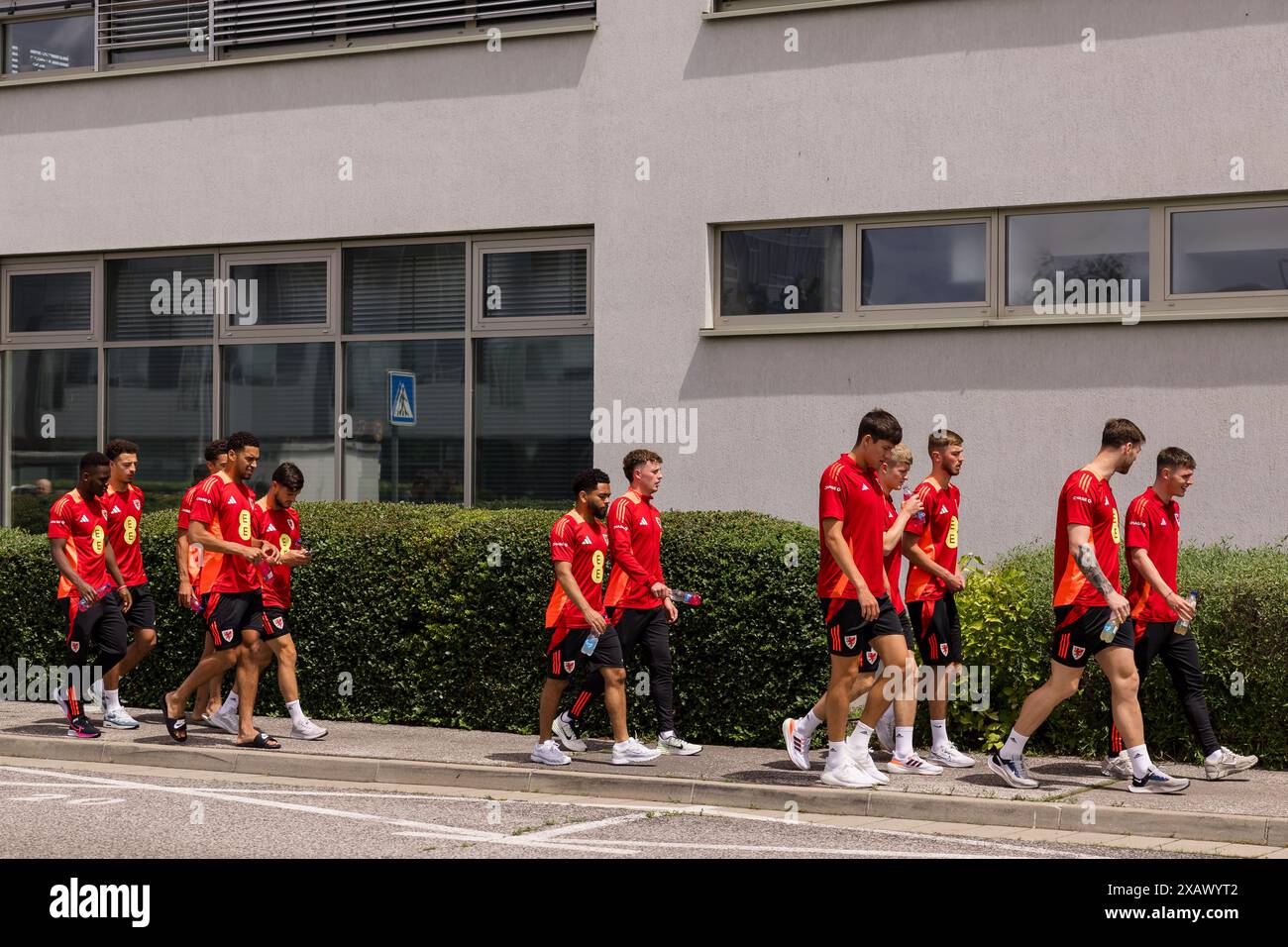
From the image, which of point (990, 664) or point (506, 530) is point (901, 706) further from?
point (506, 530)

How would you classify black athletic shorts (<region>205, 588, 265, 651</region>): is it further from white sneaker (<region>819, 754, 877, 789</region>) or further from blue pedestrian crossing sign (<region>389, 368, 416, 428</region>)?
blue pedestrian crossing sign (<region>389, 368, 416, 428</region>)

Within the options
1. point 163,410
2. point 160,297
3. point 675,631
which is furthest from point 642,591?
point 160,297

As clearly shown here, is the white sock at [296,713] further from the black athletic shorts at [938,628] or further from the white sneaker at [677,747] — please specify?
the black athletic shorts at [938,628]

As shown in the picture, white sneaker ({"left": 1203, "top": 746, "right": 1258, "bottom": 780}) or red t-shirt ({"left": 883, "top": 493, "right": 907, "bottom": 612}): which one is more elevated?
red t-shirt ({"left": 883, "top": 493, "right": 907, "bottom": 612})

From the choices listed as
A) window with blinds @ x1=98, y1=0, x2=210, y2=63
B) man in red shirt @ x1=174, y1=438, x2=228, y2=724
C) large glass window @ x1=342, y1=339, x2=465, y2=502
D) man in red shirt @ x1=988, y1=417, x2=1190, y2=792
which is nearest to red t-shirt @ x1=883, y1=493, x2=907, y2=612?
man in red shirt @ x1=988, y1=417, x2=1190, y2=792

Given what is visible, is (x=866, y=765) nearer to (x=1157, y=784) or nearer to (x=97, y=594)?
(x=1157, y=784)

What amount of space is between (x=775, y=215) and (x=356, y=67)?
4.25 metres

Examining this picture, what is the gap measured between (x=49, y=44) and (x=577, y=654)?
1020cm

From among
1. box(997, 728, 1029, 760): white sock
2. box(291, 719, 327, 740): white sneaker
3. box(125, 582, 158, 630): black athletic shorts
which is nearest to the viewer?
box(997, 728, 1029, 760): white sock

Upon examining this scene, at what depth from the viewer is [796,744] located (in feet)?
34.5

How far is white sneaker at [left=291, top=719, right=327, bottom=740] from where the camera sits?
11.9 metres

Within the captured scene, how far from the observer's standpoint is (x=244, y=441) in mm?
11594

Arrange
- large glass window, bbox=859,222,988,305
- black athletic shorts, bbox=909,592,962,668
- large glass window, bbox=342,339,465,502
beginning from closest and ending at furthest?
black athletic shorts, bbox=909,592,962,668, large glass window, bbox=859,222,988,305, large glass window, bbox=342,339,465,502
